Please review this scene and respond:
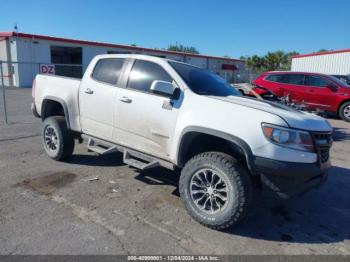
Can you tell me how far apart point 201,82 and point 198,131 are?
41.4 inches

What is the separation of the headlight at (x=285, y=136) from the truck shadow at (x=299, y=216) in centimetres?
60

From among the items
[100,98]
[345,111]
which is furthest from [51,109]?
[345,111]

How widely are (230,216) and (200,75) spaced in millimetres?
2158

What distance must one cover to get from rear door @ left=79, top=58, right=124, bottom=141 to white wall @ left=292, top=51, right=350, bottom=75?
25.9 m

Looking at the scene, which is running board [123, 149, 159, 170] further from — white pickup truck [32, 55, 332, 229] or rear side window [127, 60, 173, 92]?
rear side window [127, 60, 173, 92]

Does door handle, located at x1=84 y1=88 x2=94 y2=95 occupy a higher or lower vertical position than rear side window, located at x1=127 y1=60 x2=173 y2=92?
lower

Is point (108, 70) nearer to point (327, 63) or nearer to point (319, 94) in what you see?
point (319, 94)

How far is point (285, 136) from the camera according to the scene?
3203 millimetres

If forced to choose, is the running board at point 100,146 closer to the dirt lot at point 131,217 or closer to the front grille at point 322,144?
the dirt lot at point 131,217

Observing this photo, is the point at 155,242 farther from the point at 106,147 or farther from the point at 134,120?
the point at 106,147

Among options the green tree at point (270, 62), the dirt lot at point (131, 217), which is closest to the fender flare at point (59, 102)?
the dirt lot at point (131, 217)

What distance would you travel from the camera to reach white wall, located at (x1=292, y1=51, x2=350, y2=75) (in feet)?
84.5

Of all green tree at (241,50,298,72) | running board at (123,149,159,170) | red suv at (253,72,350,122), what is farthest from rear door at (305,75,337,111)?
green tree at (241,50,298,72)

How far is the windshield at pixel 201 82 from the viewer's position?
4152 mm
